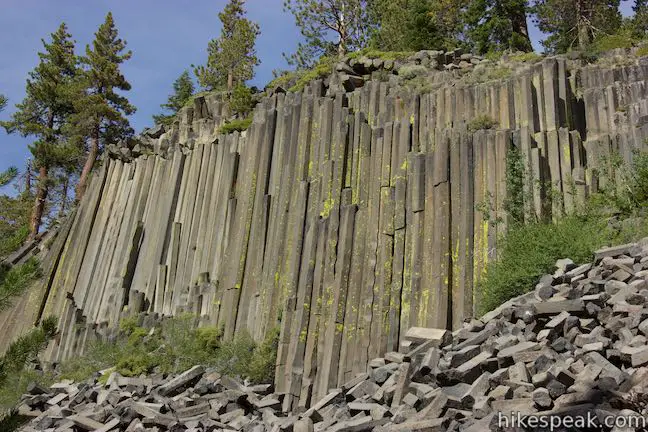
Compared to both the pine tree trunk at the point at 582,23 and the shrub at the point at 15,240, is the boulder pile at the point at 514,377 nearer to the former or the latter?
the shrub at the point at 15,240

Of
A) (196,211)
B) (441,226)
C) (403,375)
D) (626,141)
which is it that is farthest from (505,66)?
(403,375)

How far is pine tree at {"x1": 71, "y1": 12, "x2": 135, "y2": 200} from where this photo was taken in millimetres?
31078

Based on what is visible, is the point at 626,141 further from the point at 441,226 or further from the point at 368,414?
the point at 368,414

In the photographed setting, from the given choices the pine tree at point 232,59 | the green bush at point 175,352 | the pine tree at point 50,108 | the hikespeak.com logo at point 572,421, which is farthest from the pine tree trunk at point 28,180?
the hikespeak.com logo at point 572,421

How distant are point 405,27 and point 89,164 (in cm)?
1636

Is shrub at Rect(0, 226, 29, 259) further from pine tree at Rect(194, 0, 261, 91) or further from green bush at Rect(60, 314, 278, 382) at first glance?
pine tree at Rect(194, 0, 261, 91)

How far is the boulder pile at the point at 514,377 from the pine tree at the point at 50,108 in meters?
23.3

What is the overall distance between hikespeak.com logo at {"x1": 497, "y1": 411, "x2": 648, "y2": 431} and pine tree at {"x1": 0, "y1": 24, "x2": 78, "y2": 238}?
29710 mm

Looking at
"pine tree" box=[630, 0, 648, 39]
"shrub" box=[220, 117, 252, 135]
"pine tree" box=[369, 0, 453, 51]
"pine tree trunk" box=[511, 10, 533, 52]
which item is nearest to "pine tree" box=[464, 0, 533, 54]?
"pine tree trunk" box=[511, 10, 533, 52]

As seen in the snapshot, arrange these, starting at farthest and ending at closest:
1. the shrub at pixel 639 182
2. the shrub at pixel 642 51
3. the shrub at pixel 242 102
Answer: the shrub at pixel 242 102 → the shrub at pixel 642 51 → the shrub at pixel 639 182

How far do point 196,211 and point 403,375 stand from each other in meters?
11.1

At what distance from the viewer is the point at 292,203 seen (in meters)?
13.9

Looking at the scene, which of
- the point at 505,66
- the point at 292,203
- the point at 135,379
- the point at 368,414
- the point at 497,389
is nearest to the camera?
the point at 497,389

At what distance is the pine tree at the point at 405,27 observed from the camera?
24361mm
